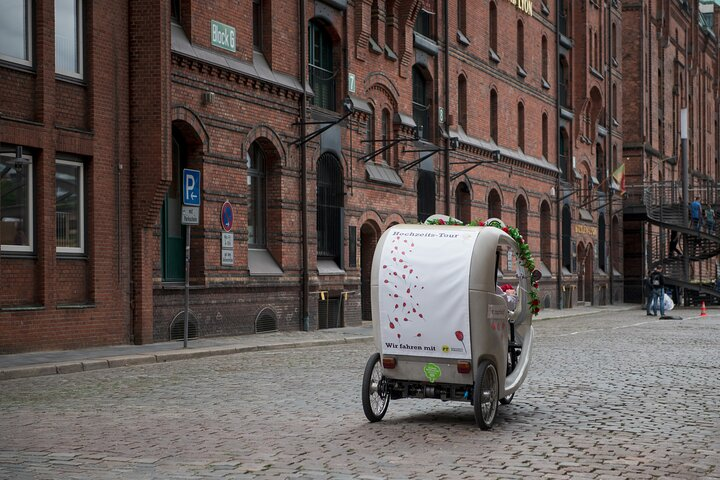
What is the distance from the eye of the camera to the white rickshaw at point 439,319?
10.2 metres

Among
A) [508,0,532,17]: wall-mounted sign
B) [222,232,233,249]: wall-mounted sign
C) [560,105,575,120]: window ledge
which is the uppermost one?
[508,0,532,17]: wall-mounted sign

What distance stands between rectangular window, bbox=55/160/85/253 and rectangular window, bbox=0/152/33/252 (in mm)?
636

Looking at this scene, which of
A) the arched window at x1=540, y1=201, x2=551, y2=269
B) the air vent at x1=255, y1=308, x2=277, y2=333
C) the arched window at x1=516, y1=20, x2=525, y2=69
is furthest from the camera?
the arched window at x1=540, y1=201, x2=551, y2=269

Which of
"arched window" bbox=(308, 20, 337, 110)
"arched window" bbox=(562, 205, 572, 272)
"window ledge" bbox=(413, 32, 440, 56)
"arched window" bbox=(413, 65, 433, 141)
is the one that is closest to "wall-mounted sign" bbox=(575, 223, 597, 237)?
"arched window" bbox=(562, 205, 572, 272)

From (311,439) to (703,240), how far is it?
4494 cm

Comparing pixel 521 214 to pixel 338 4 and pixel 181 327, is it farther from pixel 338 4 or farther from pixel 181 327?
pixel 181 327

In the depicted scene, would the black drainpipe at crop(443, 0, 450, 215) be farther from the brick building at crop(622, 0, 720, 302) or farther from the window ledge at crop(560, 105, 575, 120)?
the brick building at crop(622, 0, 720, 302)

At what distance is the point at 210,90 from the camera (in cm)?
2319

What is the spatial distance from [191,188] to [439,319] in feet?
35.0

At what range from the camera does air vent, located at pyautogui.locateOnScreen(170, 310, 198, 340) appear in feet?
71.4

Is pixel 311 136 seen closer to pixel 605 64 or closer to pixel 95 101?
pixel 95 101

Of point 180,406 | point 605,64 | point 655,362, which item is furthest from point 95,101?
point 605,64

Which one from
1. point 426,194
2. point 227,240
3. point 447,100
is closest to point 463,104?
point 447,100

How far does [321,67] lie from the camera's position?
28.9 m
